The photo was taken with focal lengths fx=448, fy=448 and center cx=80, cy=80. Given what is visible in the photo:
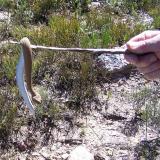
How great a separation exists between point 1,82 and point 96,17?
1841 mm

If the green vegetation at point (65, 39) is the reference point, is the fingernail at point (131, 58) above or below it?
below

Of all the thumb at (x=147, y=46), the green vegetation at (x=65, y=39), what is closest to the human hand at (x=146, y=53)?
the thumb at (x=147, y=46)

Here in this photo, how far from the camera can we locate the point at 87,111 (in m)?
4.91

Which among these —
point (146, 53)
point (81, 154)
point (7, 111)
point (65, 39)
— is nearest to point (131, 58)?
point (146, 53)

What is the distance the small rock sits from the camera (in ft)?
14.3

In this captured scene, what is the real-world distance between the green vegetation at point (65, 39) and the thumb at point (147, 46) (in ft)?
7.48

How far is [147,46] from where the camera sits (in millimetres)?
2465

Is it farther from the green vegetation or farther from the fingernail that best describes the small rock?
the fingernail

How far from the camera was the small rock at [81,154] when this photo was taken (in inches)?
172

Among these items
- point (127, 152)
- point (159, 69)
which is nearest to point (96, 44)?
point (127, 152)

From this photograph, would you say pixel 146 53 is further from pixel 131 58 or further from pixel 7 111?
pixel 7 111

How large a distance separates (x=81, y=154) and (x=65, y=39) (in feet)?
5.95

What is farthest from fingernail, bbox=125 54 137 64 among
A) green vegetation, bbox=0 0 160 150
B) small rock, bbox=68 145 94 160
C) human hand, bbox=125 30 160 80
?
green vegetation, bbox=0 0 160 150

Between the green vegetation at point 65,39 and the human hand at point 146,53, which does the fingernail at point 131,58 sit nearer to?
the human hand at point 146,53
